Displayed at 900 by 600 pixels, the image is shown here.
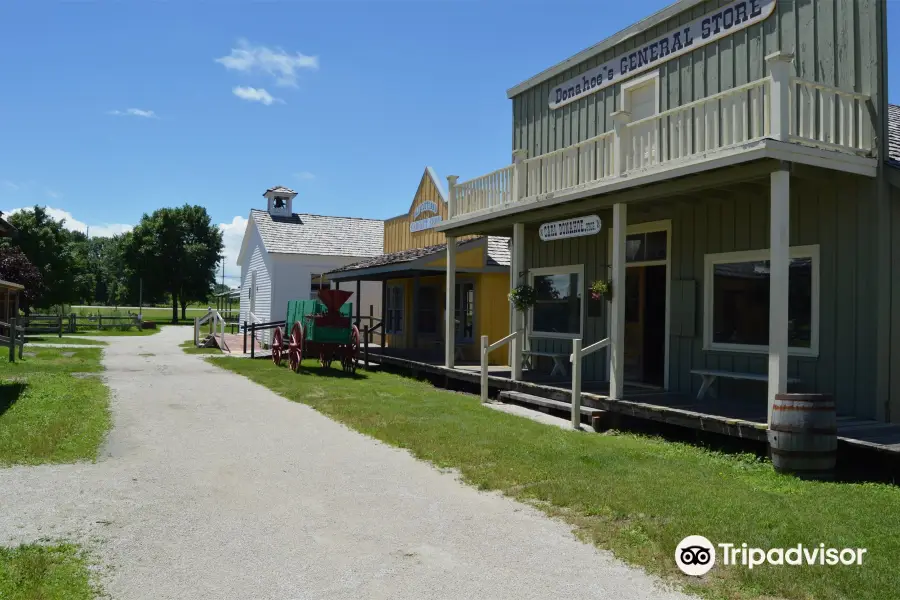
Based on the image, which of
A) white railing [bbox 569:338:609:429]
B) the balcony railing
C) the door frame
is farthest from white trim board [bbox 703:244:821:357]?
white railing [bbox 569:338:609:429]

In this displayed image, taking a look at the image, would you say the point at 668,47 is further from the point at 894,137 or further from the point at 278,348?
the point at 278,348

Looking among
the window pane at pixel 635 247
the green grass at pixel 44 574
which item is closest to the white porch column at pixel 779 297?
the window pane at pixel 635 247

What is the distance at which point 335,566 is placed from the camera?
190 inches

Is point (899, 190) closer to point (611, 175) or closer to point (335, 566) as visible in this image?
point (611, 175)

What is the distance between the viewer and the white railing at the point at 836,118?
332 inches

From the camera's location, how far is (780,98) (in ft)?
25.8

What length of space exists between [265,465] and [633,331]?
22.8ft

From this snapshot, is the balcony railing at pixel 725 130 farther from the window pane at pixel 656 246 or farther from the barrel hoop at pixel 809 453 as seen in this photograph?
the barrel hoop at pixel 809 453

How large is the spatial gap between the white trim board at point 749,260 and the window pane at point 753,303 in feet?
0.18

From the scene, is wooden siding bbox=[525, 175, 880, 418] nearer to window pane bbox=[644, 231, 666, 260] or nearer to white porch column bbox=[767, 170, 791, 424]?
window pane bbox=[644, 231, 666, 260]

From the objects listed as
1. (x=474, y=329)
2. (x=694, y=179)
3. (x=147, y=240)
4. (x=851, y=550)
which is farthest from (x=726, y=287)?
(x=147, y=240)

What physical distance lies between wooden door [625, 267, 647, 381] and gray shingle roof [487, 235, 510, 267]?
253 inches

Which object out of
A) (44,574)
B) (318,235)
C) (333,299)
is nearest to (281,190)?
(318,235)

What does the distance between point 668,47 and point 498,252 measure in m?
8.48
